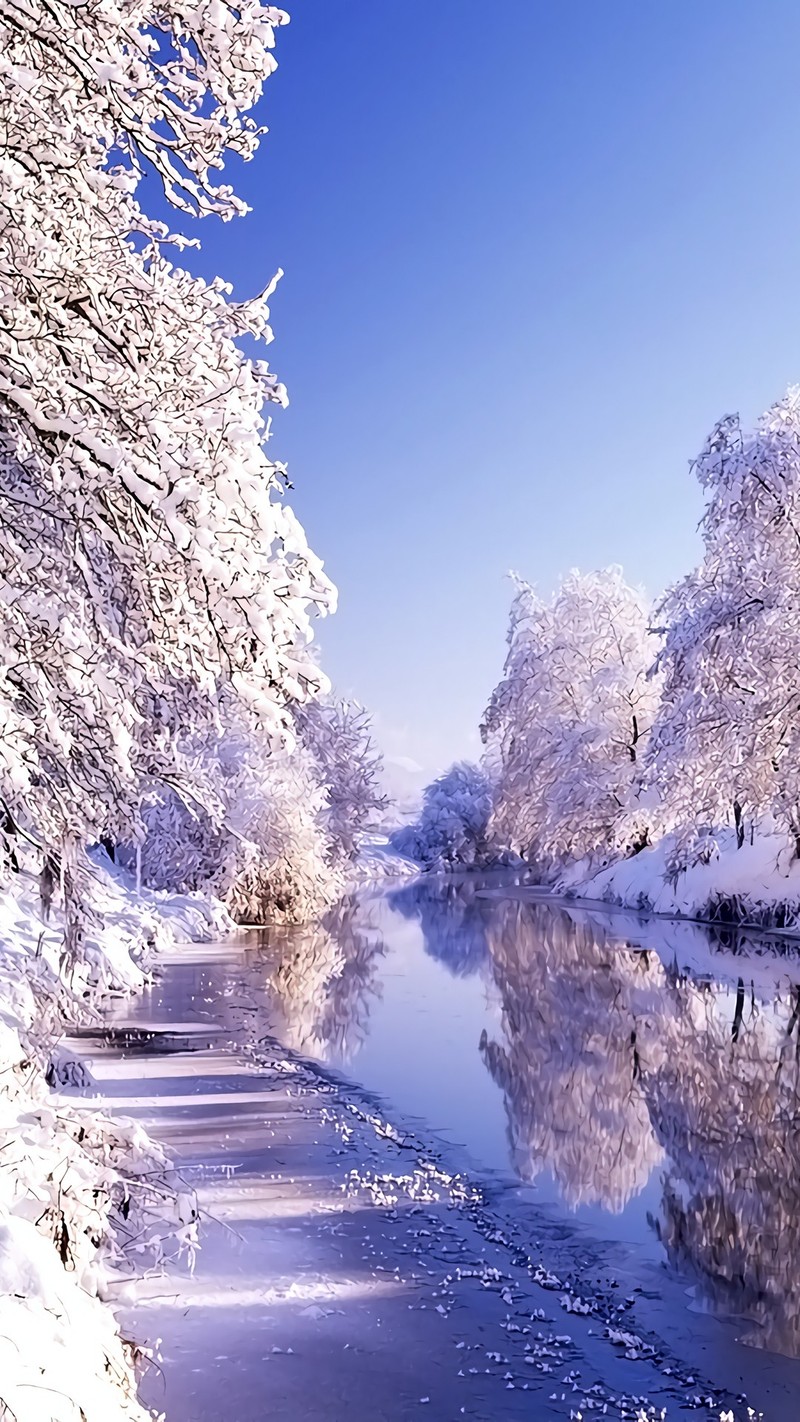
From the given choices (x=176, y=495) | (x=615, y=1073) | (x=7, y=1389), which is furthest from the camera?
(x=615, y=1073)

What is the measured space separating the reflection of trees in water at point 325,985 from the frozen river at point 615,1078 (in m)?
0.07

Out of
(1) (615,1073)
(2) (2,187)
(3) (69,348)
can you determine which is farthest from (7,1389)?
(1) (615,1073)

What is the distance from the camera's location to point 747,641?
79.3ft

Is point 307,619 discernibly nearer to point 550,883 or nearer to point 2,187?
point 2,187

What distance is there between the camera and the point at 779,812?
2505 centimetres

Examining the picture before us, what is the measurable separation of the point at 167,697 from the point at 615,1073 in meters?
8.81

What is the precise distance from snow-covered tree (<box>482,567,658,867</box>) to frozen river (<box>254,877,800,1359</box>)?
52.6 feet

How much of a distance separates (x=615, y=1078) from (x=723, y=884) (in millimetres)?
19734

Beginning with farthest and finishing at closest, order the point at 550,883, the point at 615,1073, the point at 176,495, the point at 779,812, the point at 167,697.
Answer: the point at 550,883, the point at 779,812, the point at 615,1073, the point at 167,697, the point at 176,495

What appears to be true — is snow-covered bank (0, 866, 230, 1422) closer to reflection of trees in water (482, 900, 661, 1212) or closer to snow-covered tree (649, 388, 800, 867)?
reflection of trees in water (482, 900, 661, 1212)

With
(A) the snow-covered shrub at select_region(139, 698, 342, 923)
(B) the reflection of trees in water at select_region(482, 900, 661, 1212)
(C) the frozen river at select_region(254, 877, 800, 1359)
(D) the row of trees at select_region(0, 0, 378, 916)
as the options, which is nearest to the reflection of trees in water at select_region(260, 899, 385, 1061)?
(C) the frozen river at select_region(254, 877, 800, 1359)

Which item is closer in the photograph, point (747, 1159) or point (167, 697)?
point (167, 697)

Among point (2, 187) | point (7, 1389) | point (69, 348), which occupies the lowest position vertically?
point (7, 1389)

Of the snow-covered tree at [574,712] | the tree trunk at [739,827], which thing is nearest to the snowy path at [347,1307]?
the tree trunk at [739,827]
